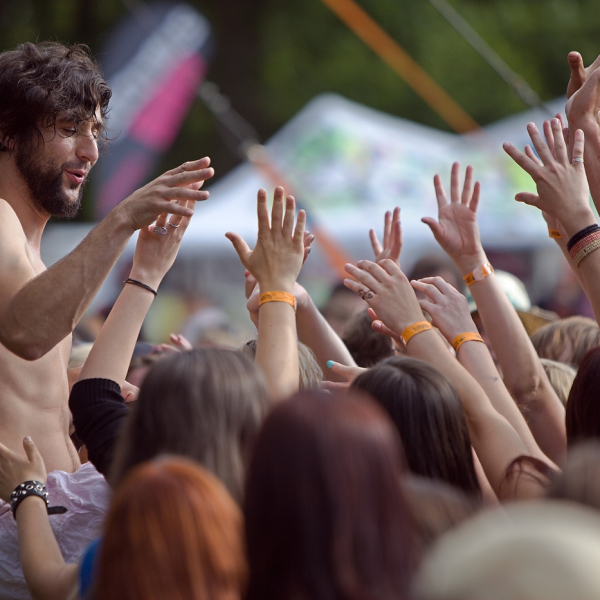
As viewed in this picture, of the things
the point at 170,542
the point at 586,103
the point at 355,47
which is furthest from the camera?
the point at 355,47

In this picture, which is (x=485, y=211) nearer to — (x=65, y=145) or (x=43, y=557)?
(x=65, y=145)

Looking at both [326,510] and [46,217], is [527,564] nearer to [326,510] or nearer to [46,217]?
[326,510]

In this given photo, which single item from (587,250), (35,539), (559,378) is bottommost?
(559,378)

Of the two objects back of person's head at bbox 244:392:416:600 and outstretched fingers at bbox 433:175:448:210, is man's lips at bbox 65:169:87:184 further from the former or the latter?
back of person's head at bbox 244:392:416:600

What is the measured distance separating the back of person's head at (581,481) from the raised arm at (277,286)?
32.1 inches

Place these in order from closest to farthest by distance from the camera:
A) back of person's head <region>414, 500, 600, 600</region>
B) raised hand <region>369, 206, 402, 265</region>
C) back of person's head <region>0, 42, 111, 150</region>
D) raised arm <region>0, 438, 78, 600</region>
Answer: back of person's head <region>414, 500, 600, 600</region> < raised arm <region>0, 438, 78, 600</region> < back of person's head <region>0, 42, 111, 150</region> < raised hand <region>369, 206, 402, 265</region>

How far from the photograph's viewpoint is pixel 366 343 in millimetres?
3887

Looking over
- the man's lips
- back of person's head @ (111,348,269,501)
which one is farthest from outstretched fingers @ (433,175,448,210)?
back of person's head @ (111,348,269,501)

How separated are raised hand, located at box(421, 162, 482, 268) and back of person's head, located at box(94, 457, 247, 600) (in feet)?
6.42

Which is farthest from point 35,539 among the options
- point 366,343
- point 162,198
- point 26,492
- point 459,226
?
point 366,343

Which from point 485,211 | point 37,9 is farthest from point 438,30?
point 485,211

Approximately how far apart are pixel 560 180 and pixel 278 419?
155cm

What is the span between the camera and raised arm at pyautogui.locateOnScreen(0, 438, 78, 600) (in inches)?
75.5

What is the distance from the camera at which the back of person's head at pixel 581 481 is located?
143cm
